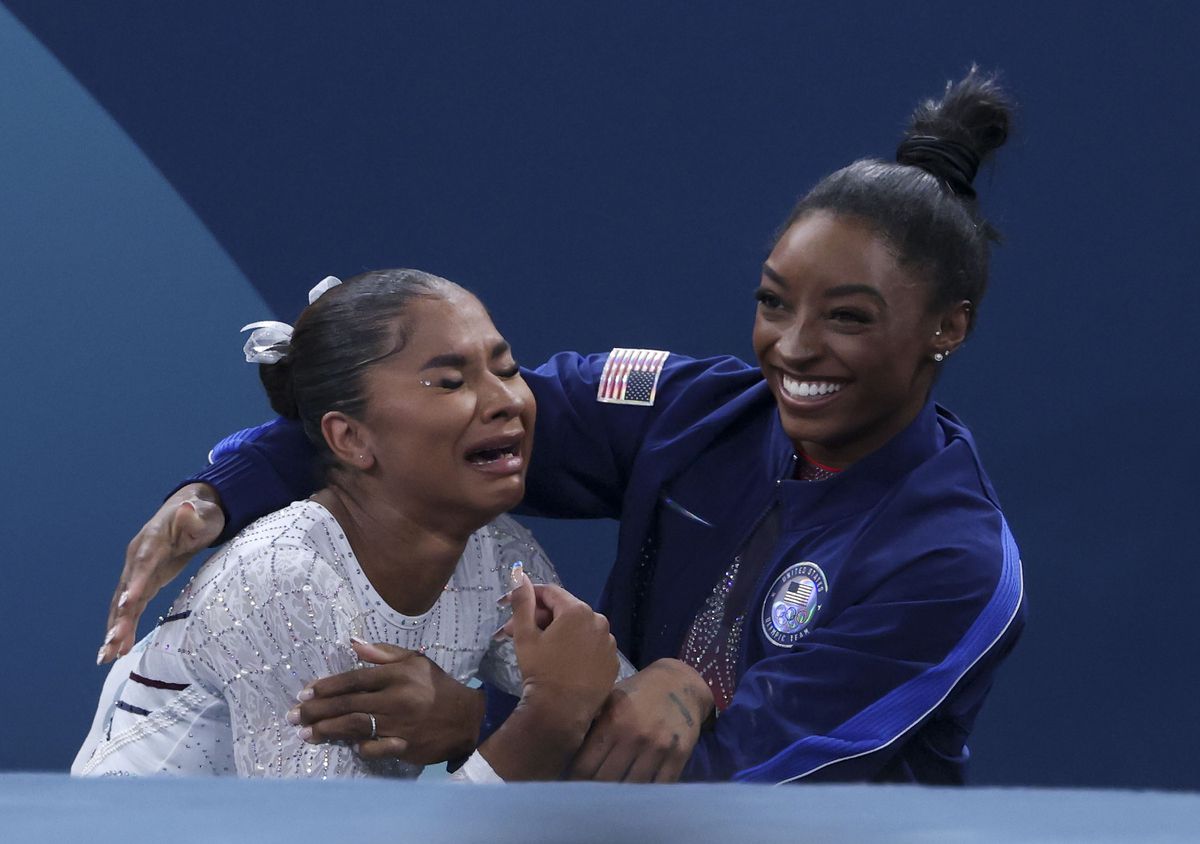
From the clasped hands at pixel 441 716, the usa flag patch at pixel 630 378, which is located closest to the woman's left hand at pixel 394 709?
the clasped hands at pixel 441 716

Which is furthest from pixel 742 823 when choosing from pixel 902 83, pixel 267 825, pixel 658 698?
pixel 902 83

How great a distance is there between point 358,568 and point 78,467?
5.09ft

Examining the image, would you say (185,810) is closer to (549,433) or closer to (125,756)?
(125,756)

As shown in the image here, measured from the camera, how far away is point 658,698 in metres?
1.62

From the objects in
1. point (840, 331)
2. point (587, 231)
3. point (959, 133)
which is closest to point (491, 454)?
point (840, 331)

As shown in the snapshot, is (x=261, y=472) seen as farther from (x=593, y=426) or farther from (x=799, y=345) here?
(x=799, y=345)

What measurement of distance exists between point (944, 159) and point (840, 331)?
28cm

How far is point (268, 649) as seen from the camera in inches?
62.5

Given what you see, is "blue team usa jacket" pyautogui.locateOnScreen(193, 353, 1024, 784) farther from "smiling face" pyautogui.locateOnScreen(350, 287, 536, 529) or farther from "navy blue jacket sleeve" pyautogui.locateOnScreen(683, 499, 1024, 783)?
"smiling face" pyautogui.locateOnScreen(350, 287, 536, 529)

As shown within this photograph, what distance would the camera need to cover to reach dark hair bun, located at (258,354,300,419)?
1.83 m

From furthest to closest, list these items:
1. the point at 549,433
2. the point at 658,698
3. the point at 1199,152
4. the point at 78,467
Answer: the point at 78,467
the point at 1199,152
the point at 549,433
the point at 658,698

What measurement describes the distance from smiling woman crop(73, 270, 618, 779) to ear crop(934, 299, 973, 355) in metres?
0.47

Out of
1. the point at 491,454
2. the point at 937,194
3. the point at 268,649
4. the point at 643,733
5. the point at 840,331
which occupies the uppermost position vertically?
the point at 937,194

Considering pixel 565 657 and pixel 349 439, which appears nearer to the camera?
pixel 565 657
